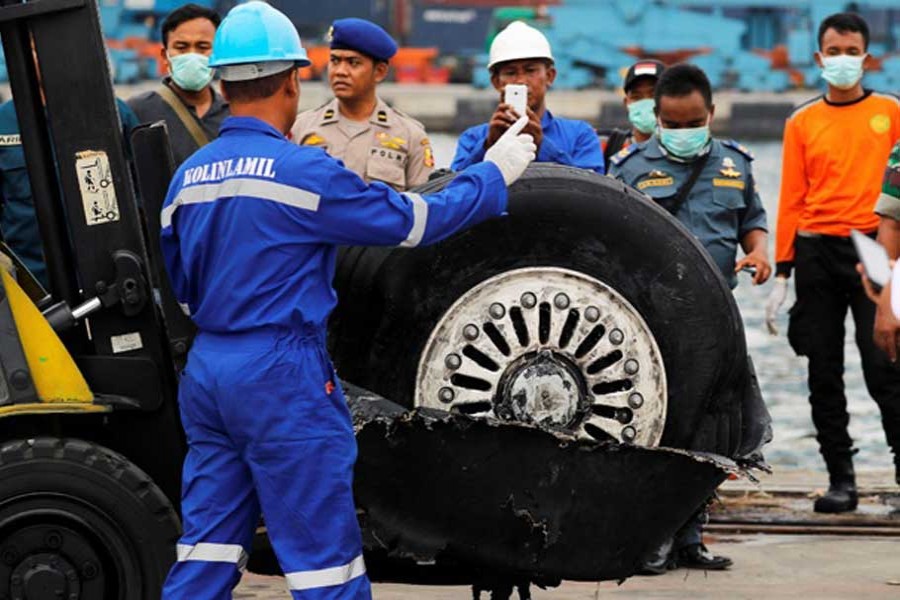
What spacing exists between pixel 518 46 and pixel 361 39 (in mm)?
705

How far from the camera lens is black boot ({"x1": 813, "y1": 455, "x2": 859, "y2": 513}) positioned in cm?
750

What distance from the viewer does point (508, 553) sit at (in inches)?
189

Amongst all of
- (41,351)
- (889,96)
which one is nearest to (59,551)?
(41,351)

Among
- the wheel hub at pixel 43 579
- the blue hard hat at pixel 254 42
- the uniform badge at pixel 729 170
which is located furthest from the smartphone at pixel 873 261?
the uniform badge at pixel 729 170

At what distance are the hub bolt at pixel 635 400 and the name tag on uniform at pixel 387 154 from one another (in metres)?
1.98

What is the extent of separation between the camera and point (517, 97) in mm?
5770

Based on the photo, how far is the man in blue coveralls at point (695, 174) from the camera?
699 centimetres

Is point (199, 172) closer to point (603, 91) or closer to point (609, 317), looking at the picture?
point (609, 317)

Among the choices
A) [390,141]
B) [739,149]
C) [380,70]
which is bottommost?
[739,149]

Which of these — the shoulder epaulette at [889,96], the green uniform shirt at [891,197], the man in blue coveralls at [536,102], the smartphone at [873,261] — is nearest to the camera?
the smartphone at [873,261]

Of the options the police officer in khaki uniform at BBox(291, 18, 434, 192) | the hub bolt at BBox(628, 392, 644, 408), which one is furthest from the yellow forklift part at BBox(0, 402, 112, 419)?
the police officer in khaki uniform at BBox(291, 18, 434, 192)

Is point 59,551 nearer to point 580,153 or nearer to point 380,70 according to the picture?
point 580,153

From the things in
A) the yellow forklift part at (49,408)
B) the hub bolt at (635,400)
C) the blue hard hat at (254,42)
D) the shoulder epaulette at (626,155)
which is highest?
the blue hard hat at (254,42)

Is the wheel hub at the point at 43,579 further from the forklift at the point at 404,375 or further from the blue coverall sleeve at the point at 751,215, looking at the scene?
the blue coverall sleeve at the point at 751,215
